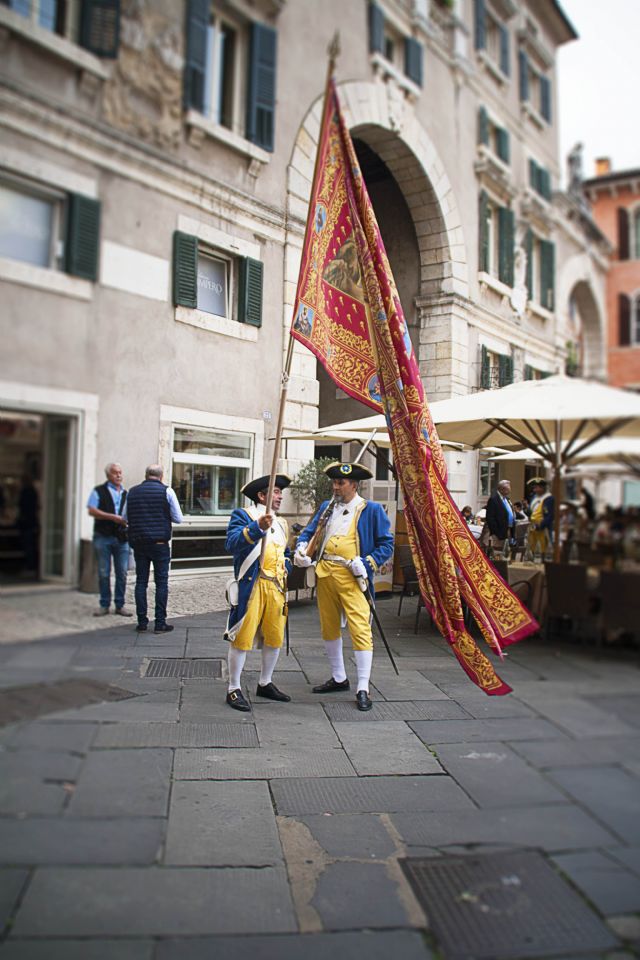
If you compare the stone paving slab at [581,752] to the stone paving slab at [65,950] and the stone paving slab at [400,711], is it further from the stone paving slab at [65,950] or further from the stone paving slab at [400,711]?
the stone paving slab at [65,950]

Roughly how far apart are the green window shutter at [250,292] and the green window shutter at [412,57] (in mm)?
1245

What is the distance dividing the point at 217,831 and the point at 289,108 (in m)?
1.97

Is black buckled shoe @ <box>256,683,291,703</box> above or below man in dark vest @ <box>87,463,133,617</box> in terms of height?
below

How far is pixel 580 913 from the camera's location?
1259 mm

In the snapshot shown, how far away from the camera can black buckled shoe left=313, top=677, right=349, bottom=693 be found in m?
3.82

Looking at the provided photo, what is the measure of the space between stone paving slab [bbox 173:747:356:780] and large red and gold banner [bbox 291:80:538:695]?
3.44 feet

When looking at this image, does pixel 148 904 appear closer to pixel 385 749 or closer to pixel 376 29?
pixel 385 749

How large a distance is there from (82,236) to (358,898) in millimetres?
1635

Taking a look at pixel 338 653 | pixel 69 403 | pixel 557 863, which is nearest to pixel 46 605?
pixel 69 403

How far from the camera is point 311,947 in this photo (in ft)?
5.08

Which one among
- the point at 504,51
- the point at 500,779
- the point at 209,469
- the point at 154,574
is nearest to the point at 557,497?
the point at 500,779

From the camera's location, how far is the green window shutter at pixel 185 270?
1.14 metres

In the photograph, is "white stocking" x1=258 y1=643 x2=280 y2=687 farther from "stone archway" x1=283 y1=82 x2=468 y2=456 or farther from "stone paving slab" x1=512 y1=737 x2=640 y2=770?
"stone paving slab" x1=512 y1=737 x2=640 y2=770

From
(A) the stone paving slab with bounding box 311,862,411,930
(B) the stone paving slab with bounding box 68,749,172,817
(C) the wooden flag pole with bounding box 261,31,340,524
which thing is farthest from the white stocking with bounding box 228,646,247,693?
(B) the stone paving slab with bounding box 68,749,172,817
